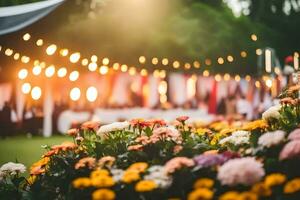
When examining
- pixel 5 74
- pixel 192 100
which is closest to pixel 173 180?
pixel 5 74

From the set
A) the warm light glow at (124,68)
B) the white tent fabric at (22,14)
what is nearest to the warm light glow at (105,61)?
the warm light glow at (124,68)

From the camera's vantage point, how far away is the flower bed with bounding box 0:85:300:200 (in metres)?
3.43

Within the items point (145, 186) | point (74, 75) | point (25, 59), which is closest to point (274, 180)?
point (145, 186)

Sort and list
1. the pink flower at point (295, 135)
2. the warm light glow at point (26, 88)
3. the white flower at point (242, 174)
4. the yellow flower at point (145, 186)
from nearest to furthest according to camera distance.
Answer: the white flower at point (242, 174) → the yellow flower at point (145, 186) → the pink flower at point (295, 135) → the warm light glow at point (26, 88)

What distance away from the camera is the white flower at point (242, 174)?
3334 millimetres

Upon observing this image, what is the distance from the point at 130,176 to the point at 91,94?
44.3ft

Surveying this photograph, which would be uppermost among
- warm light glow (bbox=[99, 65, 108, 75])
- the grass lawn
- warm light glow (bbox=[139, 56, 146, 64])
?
warm light glow (bbox=[139, 56, 146, 64])

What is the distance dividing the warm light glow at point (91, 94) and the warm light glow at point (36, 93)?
1.82 m

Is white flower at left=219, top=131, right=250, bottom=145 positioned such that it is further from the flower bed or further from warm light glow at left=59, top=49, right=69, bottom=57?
warm light glow at left=59, top=49, right=69, bottom=57

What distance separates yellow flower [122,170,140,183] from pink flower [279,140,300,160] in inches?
37.4

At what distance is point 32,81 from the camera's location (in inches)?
606

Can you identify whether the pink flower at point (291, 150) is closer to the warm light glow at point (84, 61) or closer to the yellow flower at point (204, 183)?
the yellow flower at point (204, 183)

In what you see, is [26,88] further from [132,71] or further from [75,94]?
[132,71]

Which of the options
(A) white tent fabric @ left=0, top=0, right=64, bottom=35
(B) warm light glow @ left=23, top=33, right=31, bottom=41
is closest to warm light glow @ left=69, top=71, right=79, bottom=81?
(B) warm light glow @ left=23, top=33, right=31, bottom=41
